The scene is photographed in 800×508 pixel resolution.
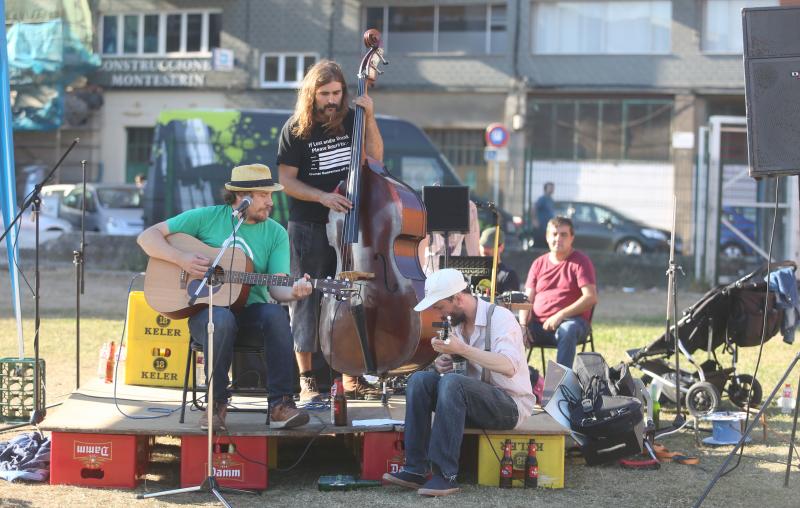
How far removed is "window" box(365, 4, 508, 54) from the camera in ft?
88.7

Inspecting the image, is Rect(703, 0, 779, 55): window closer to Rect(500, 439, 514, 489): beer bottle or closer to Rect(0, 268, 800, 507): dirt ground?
Rect(0, 268, 800, 507): dirt ground

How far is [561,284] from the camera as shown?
27.0 feet

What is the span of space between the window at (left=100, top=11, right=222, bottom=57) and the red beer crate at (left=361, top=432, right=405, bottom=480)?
2364 centimetres

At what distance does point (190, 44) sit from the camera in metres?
28.7

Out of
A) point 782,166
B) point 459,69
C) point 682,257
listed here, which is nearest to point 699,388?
point 782,166

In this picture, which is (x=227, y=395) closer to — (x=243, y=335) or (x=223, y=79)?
(x=243, y=335)

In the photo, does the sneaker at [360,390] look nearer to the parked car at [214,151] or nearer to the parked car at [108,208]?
the parked car at [214,151]

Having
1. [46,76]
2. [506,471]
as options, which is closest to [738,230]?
[506,471]

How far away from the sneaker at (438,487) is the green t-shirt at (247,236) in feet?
4.45

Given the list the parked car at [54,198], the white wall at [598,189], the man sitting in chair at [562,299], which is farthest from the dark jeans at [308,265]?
the parked car at [54,198]

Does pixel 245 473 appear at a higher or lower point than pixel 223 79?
lower

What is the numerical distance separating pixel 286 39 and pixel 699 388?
21.4 meters

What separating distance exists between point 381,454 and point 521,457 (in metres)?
0.74

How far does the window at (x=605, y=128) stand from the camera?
82.2ft
